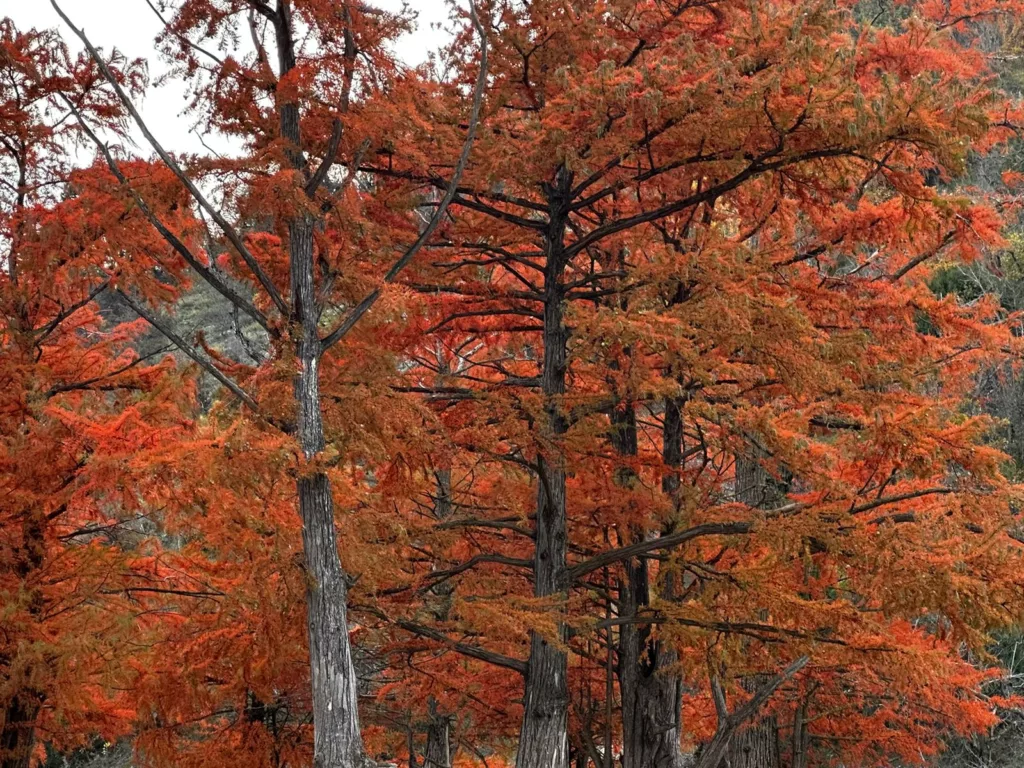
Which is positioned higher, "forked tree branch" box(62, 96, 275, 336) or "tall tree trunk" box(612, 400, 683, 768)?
"forked tree branch" box(62, 96, 275, 336)

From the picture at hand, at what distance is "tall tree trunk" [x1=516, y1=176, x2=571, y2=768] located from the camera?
8.10 metres

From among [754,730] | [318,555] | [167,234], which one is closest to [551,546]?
[318,555]

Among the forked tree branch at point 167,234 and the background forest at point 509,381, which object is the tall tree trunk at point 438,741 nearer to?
the background forest at point 509,381

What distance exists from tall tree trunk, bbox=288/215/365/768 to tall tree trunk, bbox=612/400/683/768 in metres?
3.57

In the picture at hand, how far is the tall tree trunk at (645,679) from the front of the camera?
9.95 meters

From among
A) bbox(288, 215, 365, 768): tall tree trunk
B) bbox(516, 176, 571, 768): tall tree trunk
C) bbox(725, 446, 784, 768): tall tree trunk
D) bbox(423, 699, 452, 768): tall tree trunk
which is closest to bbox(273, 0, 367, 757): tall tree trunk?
bbox(288, 215, 365, 768): tall tree trunk

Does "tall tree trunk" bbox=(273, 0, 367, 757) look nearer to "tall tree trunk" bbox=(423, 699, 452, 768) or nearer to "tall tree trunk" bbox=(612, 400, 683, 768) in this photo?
"tall tree trunk" bbox=(612, 400, 683, 768)

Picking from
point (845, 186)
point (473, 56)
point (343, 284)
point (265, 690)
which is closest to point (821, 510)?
point (845, 186)

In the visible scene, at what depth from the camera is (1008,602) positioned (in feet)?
21.3

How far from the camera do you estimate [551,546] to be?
8.58 m

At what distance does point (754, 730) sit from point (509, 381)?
18.0 feet

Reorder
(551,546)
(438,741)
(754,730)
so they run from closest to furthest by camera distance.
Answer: (551,546) → (754,730) → (438,741)

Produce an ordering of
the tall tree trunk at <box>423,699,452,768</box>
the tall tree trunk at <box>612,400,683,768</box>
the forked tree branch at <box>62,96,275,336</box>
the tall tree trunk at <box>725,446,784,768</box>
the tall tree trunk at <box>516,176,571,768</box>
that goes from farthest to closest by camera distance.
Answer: the tall tree trunk at <box>423,699,452,768</box>
the tall tree trunk at <box>725,446,784,768</box>
the tall tree trunk at <box>612,400,683,768</box>
the tall tree trunk at <box>516,176,571,768</box>
the forked tree branch at <box>62,96,275,336</box>

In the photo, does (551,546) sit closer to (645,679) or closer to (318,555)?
(318,555)
